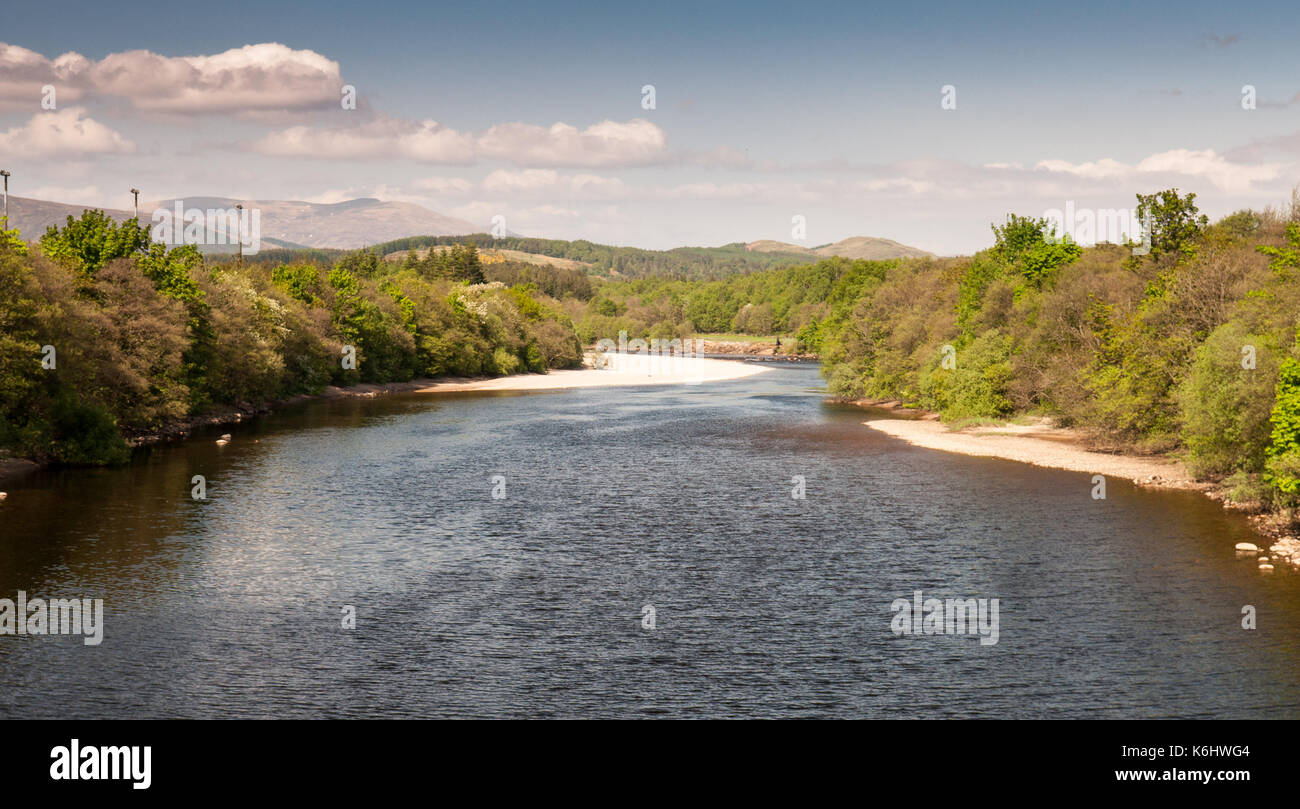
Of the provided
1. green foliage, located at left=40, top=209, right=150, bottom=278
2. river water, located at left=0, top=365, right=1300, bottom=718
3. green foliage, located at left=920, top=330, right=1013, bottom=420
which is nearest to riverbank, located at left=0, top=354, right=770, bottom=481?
river water, located at left=0, top=365, right=1300, bottom=718

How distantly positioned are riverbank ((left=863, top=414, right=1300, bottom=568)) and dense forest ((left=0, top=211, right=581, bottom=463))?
57.1 m

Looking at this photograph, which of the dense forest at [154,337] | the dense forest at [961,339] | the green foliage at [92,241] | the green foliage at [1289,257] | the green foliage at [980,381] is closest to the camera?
the dense forest at [961,339]

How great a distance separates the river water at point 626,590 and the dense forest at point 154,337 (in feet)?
17.9

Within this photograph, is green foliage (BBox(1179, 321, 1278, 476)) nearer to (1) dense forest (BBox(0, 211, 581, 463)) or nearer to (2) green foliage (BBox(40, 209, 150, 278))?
(1) dense forest (BBox(0, 211, 581, 463))

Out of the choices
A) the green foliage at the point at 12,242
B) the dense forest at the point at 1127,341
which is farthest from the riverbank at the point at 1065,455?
the green foliage at the point at 12,242

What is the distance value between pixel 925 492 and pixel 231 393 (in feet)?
214

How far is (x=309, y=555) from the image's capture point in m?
40.0

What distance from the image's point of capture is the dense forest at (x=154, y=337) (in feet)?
181

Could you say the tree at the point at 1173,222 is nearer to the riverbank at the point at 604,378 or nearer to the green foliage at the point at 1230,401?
the green foliage at the point at 1230,401

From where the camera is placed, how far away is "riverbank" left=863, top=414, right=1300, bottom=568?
42.6 m

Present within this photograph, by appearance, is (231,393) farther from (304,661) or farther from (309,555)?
(304,661)

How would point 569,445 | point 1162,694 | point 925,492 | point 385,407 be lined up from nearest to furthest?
point 1162,694 → point 925,492 → point 569,445 → point 385,407

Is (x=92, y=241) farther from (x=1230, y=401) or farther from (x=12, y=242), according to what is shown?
(x=1230, y=401)
